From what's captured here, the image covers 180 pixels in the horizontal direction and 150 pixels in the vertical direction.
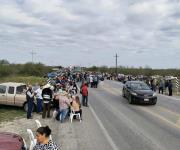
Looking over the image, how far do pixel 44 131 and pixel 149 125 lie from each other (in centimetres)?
1126

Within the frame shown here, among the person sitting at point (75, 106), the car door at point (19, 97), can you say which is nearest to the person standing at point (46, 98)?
the person sitting at point (75, 106)

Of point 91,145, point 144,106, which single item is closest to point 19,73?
point 144,106

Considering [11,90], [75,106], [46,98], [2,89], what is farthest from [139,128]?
[2,89]

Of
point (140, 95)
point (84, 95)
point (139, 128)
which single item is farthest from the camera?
point (140, 95)

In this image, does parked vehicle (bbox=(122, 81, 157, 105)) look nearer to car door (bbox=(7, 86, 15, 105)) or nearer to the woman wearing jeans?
car door (bbox=(7, 86, 15, 105))

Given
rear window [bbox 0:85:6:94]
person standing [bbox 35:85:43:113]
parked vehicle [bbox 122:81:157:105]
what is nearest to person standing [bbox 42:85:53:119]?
person standing [bbox 35:85:43:113]

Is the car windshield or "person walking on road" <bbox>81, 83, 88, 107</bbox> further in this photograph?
the car windshield

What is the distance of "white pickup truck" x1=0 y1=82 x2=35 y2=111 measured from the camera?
2072cm

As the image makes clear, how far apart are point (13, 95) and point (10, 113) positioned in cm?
145

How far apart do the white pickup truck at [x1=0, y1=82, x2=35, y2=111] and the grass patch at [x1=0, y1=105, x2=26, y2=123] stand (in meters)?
0.35

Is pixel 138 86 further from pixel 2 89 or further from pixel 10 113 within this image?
pixel 10 113

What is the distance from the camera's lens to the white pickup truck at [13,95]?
20719 millimetres

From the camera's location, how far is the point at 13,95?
2073 cm

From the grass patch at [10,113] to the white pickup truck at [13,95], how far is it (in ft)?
1.15
